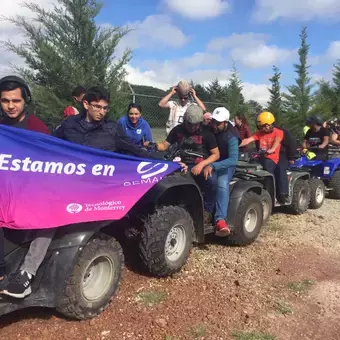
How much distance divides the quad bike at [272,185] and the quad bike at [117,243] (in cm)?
30

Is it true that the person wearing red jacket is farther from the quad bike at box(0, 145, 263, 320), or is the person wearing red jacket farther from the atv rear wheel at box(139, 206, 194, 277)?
the atv rear wheel at box(139, 206, 194, 277)

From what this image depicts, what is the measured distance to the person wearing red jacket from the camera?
3.19 metres

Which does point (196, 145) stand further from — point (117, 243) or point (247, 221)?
point (117, 243)

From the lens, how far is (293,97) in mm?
26719

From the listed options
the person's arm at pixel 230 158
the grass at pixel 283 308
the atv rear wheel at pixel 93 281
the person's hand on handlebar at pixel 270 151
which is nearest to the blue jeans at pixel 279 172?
the person's hand on handlebar at pixel 270 151

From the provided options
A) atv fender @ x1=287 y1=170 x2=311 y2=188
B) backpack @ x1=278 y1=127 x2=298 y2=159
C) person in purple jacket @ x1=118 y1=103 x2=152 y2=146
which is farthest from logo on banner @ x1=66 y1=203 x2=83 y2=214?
atv fender @ x1=287 y1=170 x2=311 y2=188

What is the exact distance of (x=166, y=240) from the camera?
14.7ft

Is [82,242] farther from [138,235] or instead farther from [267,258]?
[267,258]

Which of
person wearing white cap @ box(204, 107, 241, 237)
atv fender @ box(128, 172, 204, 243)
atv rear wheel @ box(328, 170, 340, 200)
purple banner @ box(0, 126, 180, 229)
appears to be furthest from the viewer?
atv rear wheel @ box(328, 170, 340, 200)

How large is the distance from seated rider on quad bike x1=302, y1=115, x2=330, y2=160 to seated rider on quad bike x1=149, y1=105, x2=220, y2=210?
15.3 feet

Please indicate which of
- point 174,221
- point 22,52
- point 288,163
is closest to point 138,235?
point 174,221

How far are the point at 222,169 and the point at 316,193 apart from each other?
154 inches

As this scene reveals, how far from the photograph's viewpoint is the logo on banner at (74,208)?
11.1ft

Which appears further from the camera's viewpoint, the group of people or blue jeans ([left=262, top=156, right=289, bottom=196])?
blue jeans ([left=262, top=156, right=289, bottom=196])
